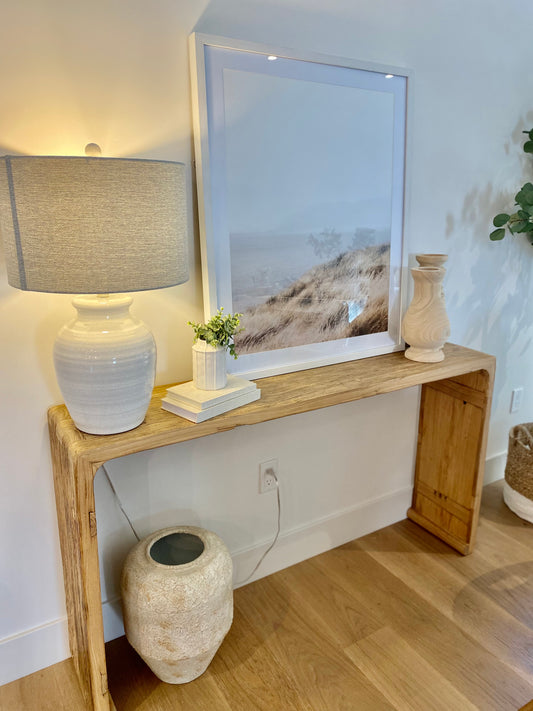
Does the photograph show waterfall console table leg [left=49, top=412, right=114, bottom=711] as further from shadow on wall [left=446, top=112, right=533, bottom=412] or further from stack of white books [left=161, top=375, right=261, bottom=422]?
shadow on wall [left=446, top=112, right=533, bottom=412]

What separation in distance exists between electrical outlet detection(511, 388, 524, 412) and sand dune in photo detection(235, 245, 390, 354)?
3.29 feet

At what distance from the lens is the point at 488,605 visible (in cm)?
177

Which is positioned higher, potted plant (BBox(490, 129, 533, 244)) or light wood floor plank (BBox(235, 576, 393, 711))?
potted plant (BBox(490, 129, 533, 244))

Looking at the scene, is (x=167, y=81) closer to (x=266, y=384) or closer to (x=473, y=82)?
(x=266, y=384)

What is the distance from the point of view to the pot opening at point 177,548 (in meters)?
1.52

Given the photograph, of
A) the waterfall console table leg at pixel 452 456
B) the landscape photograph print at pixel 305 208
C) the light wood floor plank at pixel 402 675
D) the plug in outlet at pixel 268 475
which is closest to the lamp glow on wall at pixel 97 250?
→ the landscape photograph print at pixel 305 208

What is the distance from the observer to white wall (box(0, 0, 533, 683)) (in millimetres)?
1256

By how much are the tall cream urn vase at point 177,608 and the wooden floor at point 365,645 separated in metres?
0.14

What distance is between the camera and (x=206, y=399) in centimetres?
132

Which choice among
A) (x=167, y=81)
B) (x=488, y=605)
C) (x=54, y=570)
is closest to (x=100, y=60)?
(x=167, y=81)

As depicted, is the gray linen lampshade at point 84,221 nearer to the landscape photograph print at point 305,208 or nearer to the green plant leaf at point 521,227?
the landscape photograph print at point 305,208

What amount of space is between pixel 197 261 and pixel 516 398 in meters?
1.73

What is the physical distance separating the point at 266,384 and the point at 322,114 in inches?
31.5

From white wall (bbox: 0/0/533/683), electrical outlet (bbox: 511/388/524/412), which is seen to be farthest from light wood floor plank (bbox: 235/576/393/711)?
electrical outlet (bbox: 511/388/524/412)
